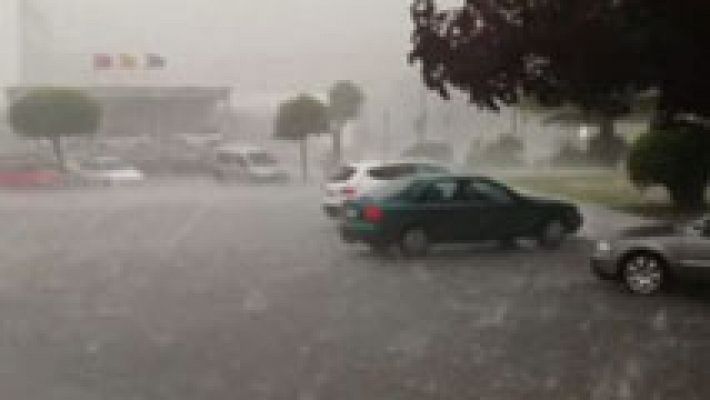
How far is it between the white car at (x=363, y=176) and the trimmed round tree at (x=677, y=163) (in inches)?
193

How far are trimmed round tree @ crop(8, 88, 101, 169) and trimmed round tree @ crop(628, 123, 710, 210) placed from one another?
3919 centimetres

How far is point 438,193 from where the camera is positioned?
20594 millimetres

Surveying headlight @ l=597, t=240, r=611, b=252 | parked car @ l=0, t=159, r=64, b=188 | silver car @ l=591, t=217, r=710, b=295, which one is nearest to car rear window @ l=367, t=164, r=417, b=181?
headlight @ l=597, t=240, r=611, b=252

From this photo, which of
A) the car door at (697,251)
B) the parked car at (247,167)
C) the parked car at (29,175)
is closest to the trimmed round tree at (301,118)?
the parked car at (247,167)

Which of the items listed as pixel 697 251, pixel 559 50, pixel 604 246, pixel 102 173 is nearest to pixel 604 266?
pixel 604 246

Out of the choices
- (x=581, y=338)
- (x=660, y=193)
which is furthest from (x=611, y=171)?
(x=581, y=338)

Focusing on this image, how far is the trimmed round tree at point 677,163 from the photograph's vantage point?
2759cm

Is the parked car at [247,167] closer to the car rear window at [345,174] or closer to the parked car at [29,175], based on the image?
the parked car at [29,175]

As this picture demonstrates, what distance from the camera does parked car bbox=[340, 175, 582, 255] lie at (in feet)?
67.1

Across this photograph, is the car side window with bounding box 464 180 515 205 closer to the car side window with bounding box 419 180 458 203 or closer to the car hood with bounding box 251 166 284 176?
the car side window with bounding box 419 180 458 203

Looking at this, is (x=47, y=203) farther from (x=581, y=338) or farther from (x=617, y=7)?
(x=581, y=338)

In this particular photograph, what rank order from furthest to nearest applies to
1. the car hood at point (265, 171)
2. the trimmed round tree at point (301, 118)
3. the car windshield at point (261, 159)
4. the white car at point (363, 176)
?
the trimmed round tree at point (301, 118) < the car windshield at point (261, 159) < the car hood at point (265, 171) < the white car at point (363, 176)

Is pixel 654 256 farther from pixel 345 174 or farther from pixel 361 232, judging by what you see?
pixel 345 174

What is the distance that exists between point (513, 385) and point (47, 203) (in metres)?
32.8
